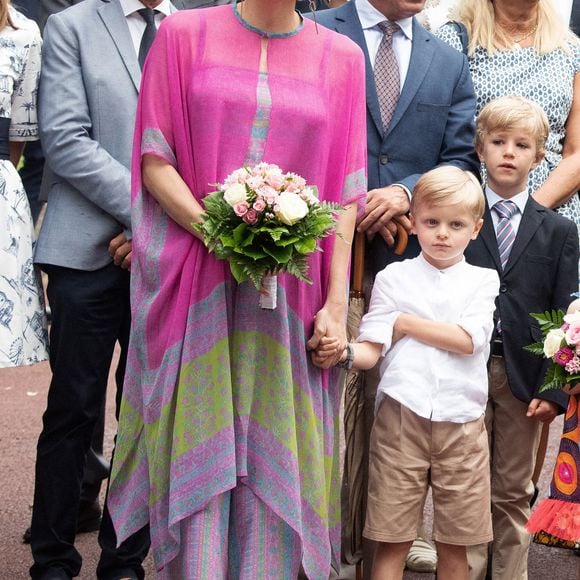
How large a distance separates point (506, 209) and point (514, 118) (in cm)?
39

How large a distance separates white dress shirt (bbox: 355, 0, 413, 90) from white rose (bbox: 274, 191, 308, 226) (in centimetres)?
144

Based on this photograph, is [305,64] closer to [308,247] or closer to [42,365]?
[308,247]

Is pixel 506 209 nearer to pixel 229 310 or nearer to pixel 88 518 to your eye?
pixel 229 310

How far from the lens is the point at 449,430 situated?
4.77 m

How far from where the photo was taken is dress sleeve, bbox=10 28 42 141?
205 inches

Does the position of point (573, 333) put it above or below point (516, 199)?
below

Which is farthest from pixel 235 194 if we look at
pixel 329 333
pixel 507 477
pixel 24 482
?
pixel 24 482

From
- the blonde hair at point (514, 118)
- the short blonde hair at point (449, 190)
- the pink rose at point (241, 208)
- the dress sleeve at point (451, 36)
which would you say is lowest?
the short blonde hair at point (449, 190)

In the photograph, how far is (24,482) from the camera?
6852mm

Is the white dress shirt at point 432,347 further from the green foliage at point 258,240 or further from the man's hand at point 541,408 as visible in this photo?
the green foliage at point 258,240

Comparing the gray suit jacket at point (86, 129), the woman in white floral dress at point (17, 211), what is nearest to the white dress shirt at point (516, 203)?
the gray suit jacket at point (86, 129)

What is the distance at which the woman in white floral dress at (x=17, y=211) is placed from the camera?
5.08 metres

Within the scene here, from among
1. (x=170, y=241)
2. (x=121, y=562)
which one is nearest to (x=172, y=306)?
(x=170, y=241)

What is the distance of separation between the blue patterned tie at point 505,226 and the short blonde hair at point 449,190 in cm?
36
